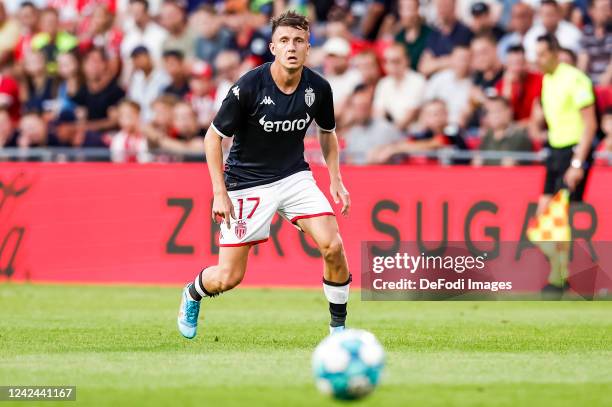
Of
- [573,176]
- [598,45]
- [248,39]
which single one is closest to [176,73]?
[248,39]

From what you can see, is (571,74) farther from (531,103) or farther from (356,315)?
(356,315)

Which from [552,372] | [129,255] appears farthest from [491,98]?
[552,372]

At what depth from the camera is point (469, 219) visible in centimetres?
1667

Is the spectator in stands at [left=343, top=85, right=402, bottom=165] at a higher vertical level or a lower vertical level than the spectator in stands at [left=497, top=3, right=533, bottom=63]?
lower

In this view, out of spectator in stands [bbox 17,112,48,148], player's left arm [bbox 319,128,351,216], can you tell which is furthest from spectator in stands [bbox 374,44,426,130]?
player's left arm [bbox 319,128,351,216]

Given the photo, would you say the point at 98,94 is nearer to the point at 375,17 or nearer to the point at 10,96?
the point at 10,96

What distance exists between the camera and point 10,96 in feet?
69.4

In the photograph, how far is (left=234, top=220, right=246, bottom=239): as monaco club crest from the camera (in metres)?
10.8

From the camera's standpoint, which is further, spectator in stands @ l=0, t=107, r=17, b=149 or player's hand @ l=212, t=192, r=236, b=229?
spectator in stands @ l=0, t=107, r=17, b=149

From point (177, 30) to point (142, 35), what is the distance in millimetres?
930

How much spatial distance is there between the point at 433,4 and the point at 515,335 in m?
10.7

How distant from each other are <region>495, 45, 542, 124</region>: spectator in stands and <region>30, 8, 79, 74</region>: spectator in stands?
8210 mm

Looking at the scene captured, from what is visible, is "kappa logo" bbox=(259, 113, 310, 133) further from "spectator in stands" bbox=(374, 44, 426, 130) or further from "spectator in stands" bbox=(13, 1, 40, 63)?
"spectator in stands" bbox=(13, 1, 40, 63)

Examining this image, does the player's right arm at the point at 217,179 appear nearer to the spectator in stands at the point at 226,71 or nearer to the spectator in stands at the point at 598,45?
the spectator in stands at the point at 226,71
